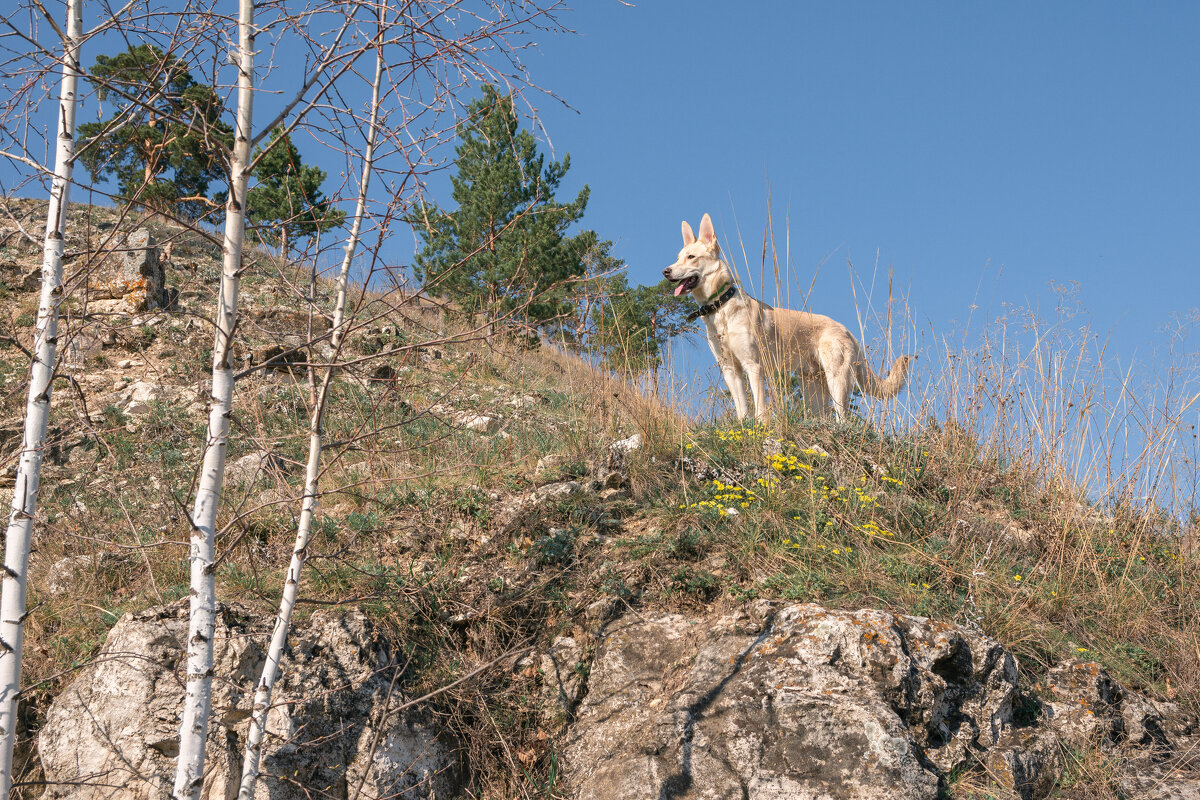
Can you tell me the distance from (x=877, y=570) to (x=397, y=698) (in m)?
2.90

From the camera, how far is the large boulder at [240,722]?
3.57 meters

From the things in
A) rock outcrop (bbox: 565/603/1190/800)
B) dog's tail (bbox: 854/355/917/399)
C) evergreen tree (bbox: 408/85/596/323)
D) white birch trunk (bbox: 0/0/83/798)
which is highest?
evergreen tree (bbox: 408/85/596/323)

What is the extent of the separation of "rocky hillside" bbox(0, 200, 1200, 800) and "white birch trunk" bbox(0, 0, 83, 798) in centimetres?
13

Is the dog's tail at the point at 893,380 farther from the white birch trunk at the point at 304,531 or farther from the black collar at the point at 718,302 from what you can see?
the white birch trunk at the point at 304,531

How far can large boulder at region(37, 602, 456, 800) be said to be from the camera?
357 centimetres

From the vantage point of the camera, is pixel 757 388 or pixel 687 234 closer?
pixel 757 388

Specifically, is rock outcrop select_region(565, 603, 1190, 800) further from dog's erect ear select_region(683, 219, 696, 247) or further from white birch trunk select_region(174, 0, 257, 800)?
dog's erect ear select_region(683, 219, 696, 247)

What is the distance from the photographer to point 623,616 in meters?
4.57

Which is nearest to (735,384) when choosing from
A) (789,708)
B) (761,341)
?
(761,341)

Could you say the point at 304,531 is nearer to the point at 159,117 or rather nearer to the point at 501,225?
the point at 159,117

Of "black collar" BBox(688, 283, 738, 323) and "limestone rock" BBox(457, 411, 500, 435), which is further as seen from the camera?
"limestone rock" BBox(457, 411, 500, 435)

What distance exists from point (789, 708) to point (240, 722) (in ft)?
8.60

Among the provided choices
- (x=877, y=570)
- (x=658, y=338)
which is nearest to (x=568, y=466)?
(x=658, y=338)

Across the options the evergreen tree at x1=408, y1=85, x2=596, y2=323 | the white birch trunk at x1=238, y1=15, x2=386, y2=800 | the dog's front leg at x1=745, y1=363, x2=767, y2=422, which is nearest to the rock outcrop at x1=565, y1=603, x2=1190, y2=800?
the white birch trunk at x1=238, y1=15, x2=386, y2=800
